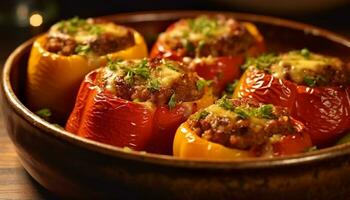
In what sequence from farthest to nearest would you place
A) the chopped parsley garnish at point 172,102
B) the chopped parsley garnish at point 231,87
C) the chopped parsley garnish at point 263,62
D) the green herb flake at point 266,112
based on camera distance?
the chopped parsley garnish at point 231,87, the chopped parsley garnish at point 263,62, the chopped parsley garnish at point 172,102, the green herb flake at point 266,112

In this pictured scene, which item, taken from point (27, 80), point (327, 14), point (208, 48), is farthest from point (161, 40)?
point (327, 14)

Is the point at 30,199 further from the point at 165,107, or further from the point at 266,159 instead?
the point at 266,159

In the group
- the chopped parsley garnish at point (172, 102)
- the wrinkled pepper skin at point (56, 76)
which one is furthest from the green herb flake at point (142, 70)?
the wrinkled pepper skin at point (56, 76)

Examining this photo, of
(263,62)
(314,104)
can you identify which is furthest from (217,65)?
(314,104)

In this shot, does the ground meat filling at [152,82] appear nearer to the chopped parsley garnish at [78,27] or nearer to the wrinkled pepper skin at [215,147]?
the wrinkled pepper skin at [215,147]

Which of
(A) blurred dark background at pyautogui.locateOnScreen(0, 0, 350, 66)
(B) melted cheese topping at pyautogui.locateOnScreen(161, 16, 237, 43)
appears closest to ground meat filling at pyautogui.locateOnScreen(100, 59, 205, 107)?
(B) melted cheese topping at pyautogui.locateOnScreen(161, 16, 237, 43)

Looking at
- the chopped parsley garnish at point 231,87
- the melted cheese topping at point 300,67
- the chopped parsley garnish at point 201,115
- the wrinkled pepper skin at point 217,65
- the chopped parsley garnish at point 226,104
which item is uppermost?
the melted cheese topping at point 300,67

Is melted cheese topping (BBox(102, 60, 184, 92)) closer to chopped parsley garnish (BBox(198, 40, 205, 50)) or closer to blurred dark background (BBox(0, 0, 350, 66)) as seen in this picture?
chopped parsley garnish (BBox(198, 40, 205, 50))
